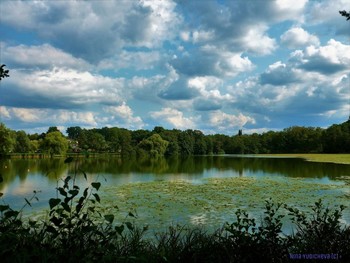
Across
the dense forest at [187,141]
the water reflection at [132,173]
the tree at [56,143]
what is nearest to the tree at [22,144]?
the dense forest at [187,141]

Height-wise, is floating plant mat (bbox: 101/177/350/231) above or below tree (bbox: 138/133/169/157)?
below

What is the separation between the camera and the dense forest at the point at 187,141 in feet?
288

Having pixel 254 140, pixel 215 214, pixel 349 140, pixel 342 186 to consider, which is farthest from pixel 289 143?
pixel 215 214

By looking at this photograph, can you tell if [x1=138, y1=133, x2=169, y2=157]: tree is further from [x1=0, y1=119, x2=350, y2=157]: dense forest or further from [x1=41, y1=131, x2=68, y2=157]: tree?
[x1=41, y1=131, x2=68, y2=157]: tree

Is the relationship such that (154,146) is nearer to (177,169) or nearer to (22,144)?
(22,144)

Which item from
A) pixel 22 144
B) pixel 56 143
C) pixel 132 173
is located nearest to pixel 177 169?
pixel 132 173

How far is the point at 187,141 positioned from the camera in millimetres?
124188

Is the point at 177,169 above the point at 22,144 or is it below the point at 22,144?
below

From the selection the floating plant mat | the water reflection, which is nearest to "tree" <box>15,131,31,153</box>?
the water reflection

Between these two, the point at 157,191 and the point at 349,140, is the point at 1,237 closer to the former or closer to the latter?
the point at 157,191

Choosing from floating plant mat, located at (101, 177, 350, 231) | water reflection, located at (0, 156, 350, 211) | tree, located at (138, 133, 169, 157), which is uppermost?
tree, located at (138, 133, 169, 157)

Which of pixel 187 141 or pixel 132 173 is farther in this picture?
pixel 187 141

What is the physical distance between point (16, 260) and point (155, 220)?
9.22 metres

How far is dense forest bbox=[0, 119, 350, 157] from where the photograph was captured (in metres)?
87.7
